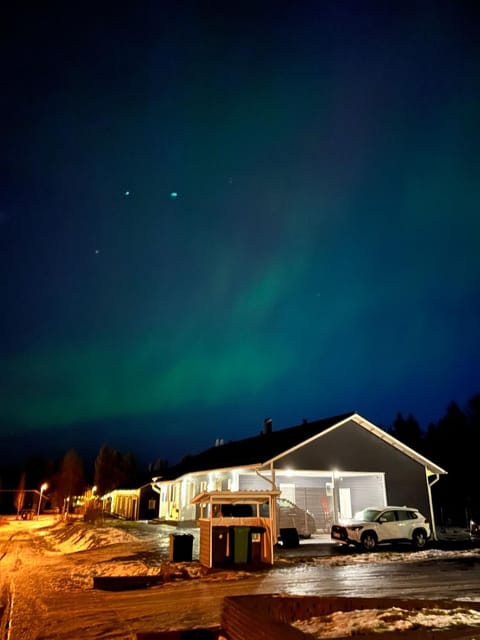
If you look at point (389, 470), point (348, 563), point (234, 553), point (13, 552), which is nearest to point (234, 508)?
point (234, 553)

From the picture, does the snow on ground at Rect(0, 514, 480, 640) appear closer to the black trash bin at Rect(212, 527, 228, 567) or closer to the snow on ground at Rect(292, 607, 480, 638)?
the snow on ground at Rect(292, 607, 480, 638)

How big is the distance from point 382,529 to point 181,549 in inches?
316

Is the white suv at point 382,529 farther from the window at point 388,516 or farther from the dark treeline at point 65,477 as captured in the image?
the dark treeline at point 65,477

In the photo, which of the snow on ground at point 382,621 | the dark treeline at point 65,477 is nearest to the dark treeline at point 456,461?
the snow on ground at point 382,621

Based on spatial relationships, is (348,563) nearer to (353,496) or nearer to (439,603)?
(439,603)

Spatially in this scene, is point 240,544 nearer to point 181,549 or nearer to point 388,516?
point 181,549

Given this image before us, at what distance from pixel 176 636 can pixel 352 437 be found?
1988 cm

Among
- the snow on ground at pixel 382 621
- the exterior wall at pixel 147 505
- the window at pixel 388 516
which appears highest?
the exterior wall at pixel 147 505

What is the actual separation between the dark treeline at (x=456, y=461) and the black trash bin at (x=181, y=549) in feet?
89.1

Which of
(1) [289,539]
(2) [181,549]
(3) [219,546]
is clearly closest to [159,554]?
(2) [181,549]

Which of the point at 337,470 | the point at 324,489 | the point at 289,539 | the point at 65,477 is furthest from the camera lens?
the point at 65,477

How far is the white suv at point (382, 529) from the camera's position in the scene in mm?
18172

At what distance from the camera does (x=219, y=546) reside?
14312mm

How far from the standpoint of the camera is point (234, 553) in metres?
14.5
